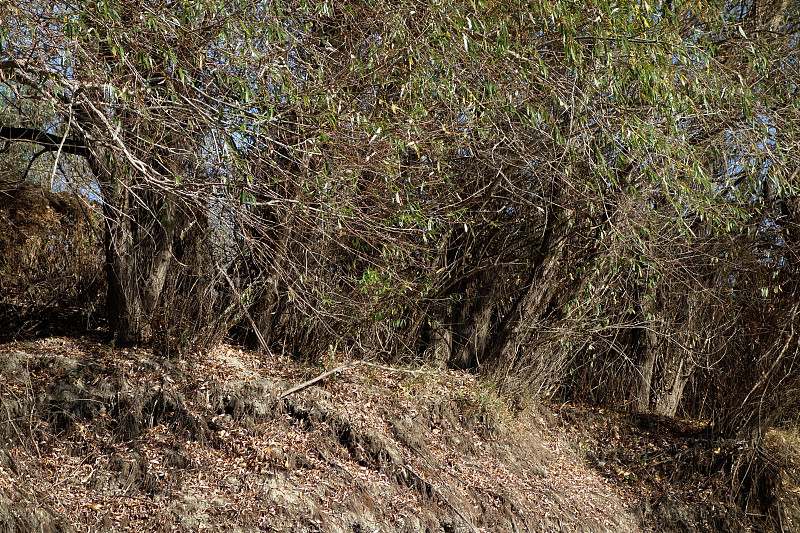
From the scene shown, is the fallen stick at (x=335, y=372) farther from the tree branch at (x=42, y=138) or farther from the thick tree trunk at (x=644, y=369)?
the thick tree trunk at (x=644, y=369)

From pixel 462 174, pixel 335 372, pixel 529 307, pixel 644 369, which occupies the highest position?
pixel 462 174

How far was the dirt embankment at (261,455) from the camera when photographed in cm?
569

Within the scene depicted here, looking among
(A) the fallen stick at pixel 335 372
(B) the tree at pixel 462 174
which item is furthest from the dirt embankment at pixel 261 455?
(B) the tree at pixel 462 174

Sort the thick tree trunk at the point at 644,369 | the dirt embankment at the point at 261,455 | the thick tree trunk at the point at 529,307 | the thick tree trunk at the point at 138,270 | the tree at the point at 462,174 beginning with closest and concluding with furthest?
the tree at the point at 462,174
the dirt embankment at the point at 261,455
the thick tree trunk at the point at 138,270
the thick tree trunk at the point at 529,307
the thick tree trunk at the point at 644,369

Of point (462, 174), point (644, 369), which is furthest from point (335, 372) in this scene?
point (644, 369)

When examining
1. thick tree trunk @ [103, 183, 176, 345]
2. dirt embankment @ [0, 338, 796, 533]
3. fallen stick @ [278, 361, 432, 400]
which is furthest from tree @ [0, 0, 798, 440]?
dirt embankment @ [0, 338, 796, 533]

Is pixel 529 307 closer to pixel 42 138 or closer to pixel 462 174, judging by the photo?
pixel 462 174

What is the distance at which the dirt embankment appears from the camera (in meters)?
5.69

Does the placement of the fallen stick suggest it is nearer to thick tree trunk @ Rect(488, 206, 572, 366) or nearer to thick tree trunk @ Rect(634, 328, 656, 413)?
thick tree trunk @ Rect(488, 206, 572, 366)

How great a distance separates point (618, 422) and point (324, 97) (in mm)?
5695

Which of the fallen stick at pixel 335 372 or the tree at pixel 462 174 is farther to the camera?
the fallen stick at pixel 335 372

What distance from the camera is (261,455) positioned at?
6.38 m

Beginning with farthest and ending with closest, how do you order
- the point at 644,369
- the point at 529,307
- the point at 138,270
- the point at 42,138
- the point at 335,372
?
the point at 644,369
the point at 529,307
the point at 335,372
the point at 138,270
the point at 42,138

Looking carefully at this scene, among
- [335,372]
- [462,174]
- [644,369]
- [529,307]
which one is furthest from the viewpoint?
[644,369]
